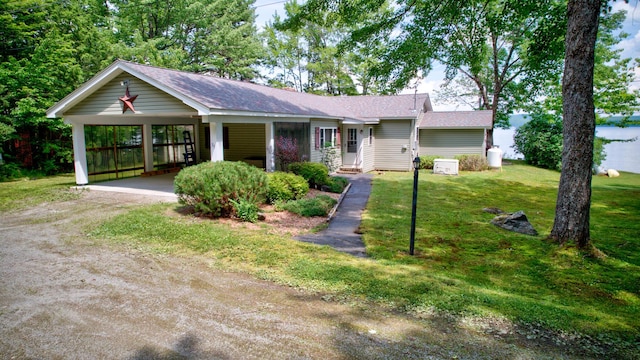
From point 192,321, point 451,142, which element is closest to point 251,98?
point 192,321

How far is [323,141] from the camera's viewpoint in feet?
57.2

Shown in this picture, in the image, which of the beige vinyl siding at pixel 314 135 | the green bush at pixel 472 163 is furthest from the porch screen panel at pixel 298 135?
the green bush at pixel 472 163

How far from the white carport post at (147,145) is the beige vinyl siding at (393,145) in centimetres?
1158

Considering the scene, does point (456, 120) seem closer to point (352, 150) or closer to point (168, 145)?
point (352, 150)

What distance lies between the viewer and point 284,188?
1085 cm

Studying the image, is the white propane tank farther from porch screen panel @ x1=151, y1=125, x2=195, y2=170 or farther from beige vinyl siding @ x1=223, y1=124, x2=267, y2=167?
porch screen panel @ x1=151, y1=125, x2=195, y2=170

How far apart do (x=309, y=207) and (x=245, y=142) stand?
948 centimetres

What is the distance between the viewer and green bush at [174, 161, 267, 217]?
8523 mm

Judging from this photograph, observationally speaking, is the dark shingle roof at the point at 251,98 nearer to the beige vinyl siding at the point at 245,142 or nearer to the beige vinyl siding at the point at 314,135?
the beige vinyl siding at the point at 314,135

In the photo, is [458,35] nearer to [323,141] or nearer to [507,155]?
[323,141]

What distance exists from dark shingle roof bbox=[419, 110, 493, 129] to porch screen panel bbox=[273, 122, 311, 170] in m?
10.0

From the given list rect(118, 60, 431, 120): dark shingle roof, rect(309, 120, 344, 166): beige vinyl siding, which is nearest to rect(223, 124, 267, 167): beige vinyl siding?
rect(118, 60, 431, 120): dark shingle roof

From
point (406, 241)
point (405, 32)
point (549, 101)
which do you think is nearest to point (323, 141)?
point (405, 32)

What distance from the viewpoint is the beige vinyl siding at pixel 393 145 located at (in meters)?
20.7
